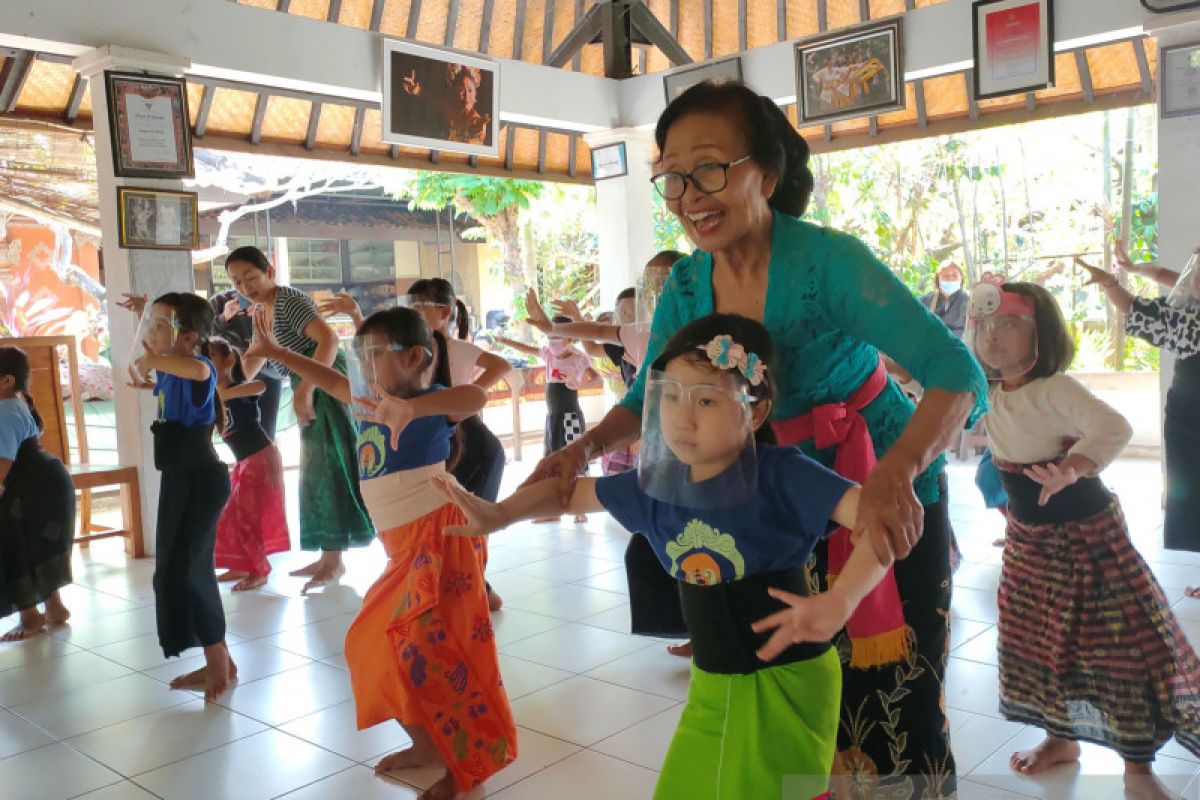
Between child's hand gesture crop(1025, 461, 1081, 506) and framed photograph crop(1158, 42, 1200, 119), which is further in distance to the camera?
framed photograph crop(1158, 42, 1200, 119)

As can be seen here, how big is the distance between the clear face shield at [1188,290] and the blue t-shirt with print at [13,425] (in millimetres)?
4605

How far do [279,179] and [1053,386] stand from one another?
12.1 metres

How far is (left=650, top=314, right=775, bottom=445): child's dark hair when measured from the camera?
149cm

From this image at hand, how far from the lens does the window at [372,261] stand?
14359 mm

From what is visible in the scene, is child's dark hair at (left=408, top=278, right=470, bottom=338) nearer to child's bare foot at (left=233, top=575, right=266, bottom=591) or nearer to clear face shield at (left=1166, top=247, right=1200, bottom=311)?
child's bare foot at (left=233, top=575, right=266, bottom=591)

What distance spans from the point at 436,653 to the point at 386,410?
629mm

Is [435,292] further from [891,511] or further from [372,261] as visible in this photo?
[372,261]

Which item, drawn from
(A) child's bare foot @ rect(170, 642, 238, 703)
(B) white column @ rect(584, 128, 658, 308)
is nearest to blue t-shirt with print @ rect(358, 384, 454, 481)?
(A) child's bare foot @ rect(170, 642, 238, 703)

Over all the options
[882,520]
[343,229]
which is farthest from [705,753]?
[343,229]

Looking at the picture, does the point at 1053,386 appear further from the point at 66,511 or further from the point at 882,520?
the point at 66,511

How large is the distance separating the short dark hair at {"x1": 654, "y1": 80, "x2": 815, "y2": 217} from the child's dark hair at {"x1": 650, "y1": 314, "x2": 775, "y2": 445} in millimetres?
278

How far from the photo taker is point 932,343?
1.41 metres

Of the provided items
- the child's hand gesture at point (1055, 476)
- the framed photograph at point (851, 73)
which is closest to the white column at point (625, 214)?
the framed photograph at point (851, 73)

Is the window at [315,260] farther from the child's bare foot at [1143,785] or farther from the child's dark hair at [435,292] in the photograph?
the child's bare foot at [1143,785]
